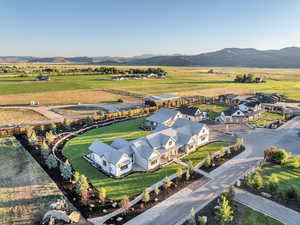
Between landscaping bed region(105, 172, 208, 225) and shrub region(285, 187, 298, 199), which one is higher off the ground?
shrub region(285, 187, 298, 199)

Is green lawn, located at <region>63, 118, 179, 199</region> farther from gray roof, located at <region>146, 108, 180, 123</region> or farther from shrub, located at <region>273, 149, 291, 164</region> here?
shrub, located at <region>273, 149, 291, 164</region>

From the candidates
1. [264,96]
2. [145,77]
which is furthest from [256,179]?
[145,77]

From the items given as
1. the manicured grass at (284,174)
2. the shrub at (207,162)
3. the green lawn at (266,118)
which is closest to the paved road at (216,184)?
the shrub at (207,162)

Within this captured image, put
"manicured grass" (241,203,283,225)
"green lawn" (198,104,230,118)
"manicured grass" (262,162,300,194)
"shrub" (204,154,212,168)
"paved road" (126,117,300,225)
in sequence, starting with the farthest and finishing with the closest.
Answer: "green lawn" (198,104,230,118)
"shrub" (204,154,212,168)
"manicured grass" (262,162,300,194)
"paved road" (126,117,300,225)
"manicured grass" (241,203,283,225)

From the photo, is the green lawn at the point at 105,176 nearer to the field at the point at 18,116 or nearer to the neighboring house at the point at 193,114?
the neighboring house at the point at 193,114

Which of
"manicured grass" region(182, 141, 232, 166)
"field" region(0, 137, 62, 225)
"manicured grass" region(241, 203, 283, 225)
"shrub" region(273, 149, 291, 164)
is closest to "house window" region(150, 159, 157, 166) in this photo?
"manicured grass" region(182, 141, 232, 166)

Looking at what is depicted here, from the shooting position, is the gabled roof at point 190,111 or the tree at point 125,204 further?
the gabled roof at point 190,111

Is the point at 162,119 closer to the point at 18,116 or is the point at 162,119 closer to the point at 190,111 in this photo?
the point at 190,111
